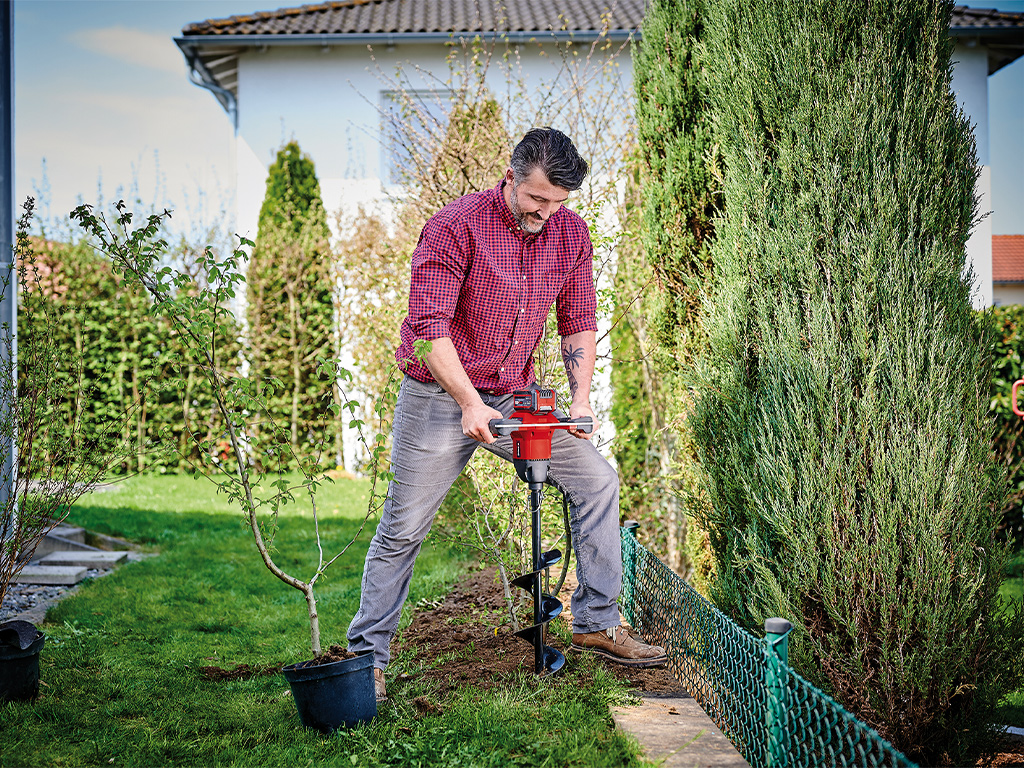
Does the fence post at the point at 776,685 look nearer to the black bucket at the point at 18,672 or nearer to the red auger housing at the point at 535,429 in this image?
the red auger housing at the point at 535,429

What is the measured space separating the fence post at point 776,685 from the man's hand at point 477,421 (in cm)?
110

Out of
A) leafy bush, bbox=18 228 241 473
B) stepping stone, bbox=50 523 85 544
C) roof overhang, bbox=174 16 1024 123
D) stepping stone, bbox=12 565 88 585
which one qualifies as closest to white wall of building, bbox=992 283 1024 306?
roof overhang, bbox=174 16 1024 123

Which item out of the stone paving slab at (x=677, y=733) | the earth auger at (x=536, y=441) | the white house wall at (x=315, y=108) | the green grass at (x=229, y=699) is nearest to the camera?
the stone paving slab at (x=677, y=733)

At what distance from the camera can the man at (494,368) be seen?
2879 mm

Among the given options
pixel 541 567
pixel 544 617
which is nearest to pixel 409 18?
pixel 541 567

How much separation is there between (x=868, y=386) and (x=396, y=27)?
10.6 meters

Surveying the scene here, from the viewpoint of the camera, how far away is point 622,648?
127 inches

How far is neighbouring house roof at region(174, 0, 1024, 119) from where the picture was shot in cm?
1120

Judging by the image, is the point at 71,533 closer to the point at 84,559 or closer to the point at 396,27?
the point at 84,559

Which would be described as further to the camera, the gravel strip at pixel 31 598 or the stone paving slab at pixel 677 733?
the gravel strip at pixel 31 598

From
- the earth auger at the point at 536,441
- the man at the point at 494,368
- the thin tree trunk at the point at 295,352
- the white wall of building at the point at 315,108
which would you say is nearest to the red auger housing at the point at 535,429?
the earth auger at the point at 536,441

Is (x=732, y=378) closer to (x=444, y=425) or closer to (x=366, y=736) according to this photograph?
(x=444, y=425)

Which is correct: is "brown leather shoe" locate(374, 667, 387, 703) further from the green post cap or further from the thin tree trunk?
the thin tree trunk

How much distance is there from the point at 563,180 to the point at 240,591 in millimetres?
3522
